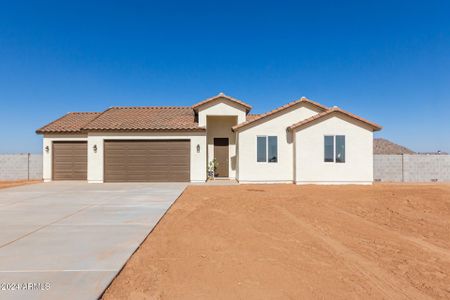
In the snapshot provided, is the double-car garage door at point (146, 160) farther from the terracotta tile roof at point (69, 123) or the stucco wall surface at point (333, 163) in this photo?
the stucco wall surface at point (333, 163)

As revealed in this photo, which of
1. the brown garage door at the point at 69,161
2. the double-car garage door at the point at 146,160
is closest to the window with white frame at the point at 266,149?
the double-car garage door at the point at 146,160

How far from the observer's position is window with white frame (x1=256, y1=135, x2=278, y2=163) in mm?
15062

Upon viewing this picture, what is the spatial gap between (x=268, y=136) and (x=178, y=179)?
19.4 ft

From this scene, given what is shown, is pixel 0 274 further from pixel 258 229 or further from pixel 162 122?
pixel 162 122

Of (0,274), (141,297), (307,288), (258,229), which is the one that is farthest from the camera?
(258,229)

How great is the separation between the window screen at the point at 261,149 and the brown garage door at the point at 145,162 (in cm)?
421

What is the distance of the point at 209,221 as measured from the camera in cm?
678

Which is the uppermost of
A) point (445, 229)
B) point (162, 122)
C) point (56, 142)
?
point (162, 122)

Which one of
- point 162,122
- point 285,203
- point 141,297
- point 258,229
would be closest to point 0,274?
point 141,297

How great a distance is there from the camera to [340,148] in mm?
14547

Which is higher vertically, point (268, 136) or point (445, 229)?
point (268, 136)

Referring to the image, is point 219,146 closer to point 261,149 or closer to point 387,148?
point 261,149

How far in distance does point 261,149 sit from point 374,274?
449 inches

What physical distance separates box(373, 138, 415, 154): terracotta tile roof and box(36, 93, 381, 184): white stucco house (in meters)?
16.4
